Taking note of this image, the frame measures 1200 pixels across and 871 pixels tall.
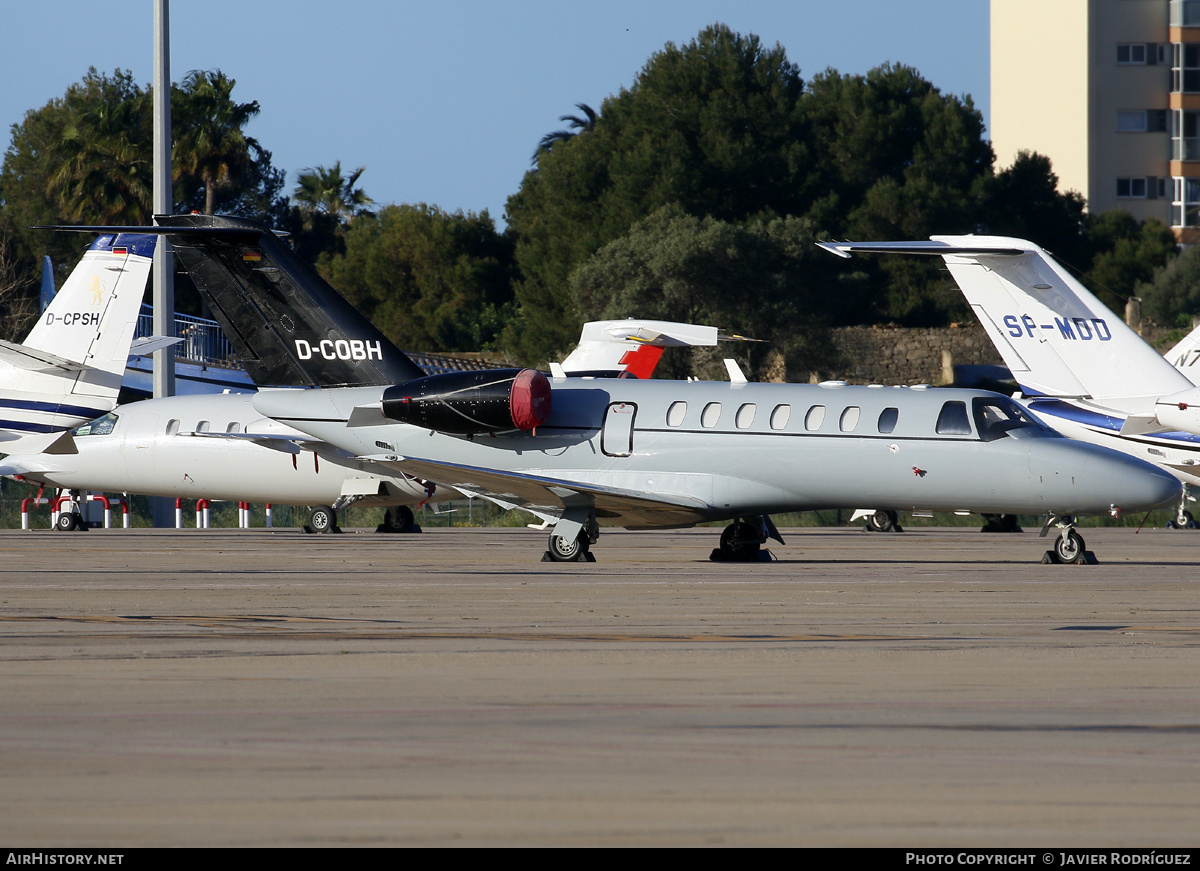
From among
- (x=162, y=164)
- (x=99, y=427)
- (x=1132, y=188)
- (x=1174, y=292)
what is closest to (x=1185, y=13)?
(x=1132, y=188)

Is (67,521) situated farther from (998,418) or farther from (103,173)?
(103,173)

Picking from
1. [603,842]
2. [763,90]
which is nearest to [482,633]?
[603,842]

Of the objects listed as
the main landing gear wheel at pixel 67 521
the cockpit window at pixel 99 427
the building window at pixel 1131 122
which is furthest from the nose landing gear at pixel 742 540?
the building window at pixel 1131 122

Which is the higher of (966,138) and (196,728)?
(966,138)

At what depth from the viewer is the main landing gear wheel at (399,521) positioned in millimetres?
33938

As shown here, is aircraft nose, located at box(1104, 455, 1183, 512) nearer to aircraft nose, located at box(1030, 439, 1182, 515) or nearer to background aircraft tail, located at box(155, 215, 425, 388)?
aircraft nose, located at box(1030, 439, 1182, 515)

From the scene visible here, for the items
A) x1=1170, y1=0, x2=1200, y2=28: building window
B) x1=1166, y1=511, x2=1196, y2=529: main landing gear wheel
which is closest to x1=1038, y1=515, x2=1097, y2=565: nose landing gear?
x1=1166, y1=511, x2=1196, y2=529: main landing gear wheel

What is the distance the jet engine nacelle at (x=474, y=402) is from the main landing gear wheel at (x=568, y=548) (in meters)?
1.77

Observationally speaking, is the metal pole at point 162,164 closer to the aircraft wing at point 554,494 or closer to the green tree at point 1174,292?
the aircraft wing at point 554,494

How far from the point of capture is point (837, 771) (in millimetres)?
6312

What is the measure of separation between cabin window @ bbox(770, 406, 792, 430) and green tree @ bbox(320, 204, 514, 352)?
61.6 m

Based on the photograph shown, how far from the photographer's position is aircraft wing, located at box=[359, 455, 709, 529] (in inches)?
822

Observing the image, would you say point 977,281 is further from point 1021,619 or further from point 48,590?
point 48,590

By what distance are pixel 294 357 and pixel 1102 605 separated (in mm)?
13907
